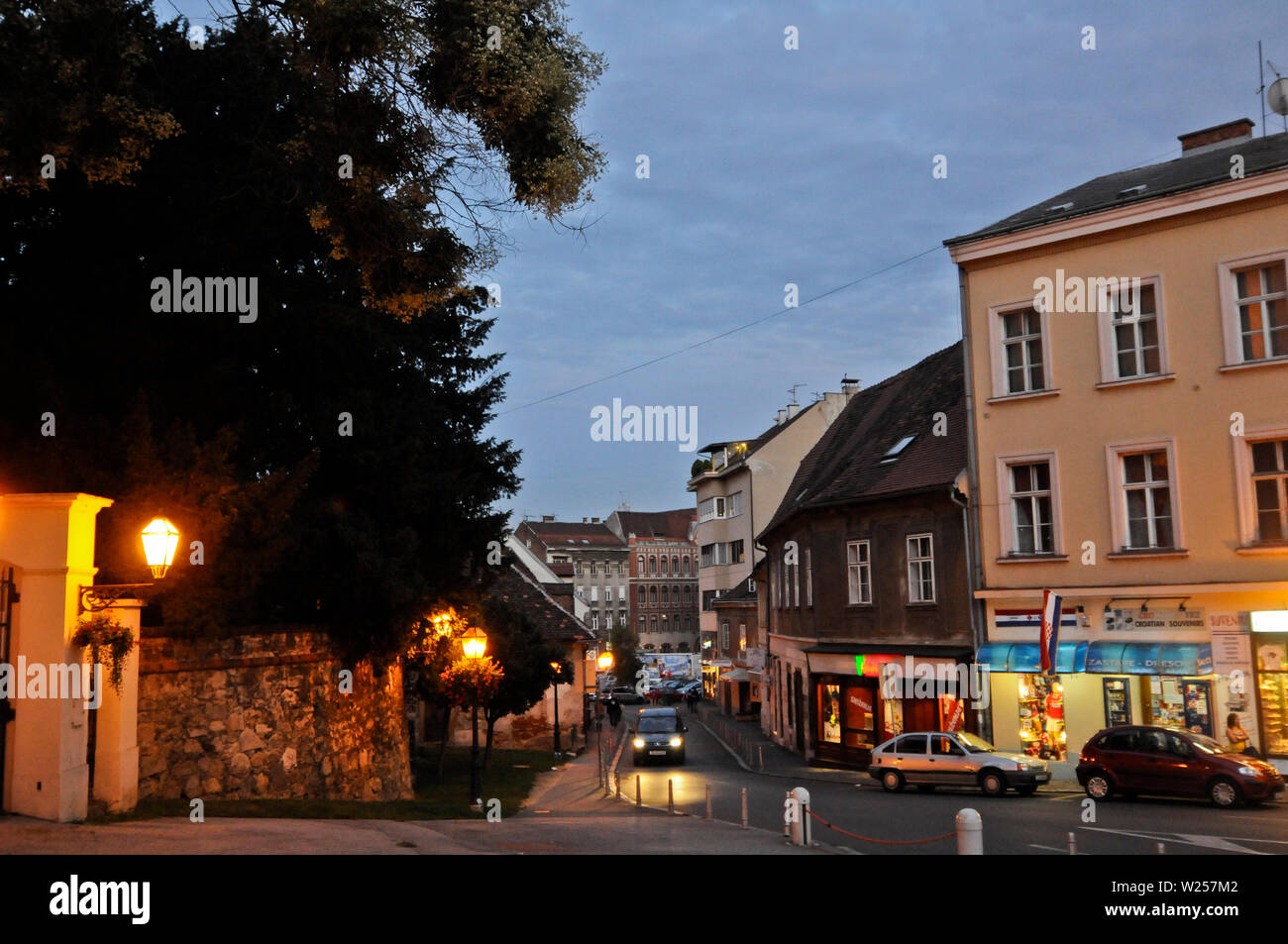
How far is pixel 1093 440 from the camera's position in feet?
83.2

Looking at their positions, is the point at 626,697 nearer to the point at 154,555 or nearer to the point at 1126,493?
the point at 1126,493

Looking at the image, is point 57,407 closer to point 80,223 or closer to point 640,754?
point 80,223

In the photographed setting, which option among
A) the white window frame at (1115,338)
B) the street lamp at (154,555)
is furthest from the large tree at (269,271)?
the white window frame at (1115,338)

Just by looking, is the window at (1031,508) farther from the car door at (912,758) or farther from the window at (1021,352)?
the car door at (912,758)

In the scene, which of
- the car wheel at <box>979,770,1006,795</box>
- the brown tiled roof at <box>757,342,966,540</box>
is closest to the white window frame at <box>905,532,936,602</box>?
the brown tiled roof at <box>757,342,966,540</box>

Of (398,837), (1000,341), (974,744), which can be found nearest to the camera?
(398,837)

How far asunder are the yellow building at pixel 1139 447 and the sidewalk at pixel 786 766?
2.25 feet

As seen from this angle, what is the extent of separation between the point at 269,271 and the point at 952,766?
17.2 metres

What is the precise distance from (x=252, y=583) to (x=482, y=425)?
36.7ft

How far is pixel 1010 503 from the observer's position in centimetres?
2675

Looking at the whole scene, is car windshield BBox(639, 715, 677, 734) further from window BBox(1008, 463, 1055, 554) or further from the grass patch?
window BBox(1008, 463, 1055, 554)

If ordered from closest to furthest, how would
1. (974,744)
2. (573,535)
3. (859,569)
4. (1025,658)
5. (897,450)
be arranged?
1. (974,744)
2. (1025,658)
3. (897,450)
4. (859,569)
5. (573,535)

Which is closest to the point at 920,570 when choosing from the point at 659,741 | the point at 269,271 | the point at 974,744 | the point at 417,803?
the point at 974,744

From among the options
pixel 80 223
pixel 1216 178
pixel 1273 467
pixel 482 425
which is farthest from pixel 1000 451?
pixel 80 223
